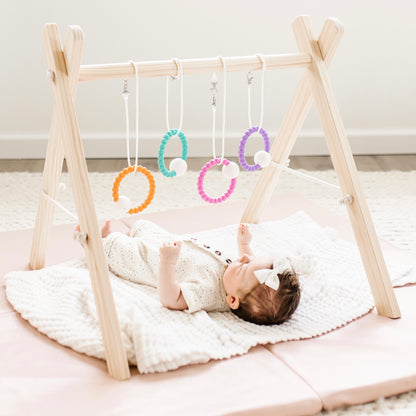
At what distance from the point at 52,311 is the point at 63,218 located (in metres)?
0.80

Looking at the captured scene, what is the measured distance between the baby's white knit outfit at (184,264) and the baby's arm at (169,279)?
2 centimetres

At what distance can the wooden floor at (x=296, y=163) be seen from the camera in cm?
271

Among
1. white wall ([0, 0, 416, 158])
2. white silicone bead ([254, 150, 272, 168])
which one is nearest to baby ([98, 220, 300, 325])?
white silicone bead ([254, 150, 272, 168])

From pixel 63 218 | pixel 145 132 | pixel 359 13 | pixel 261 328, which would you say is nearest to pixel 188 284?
pixel 261 328

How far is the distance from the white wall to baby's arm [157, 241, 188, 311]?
1505mm

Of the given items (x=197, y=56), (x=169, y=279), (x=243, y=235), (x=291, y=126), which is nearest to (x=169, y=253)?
(x=169, y=279)

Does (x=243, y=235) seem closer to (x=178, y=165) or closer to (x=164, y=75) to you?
(x=178, y=165)

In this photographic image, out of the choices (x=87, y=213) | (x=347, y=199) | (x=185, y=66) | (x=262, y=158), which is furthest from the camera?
(x=262, y=158)

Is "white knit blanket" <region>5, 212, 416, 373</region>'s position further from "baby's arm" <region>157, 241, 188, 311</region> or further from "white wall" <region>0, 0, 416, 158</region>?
"white wall" <region>0, 0, 416, 158</region>

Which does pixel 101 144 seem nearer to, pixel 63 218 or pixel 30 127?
pixel 30 127

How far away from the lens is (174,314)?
53.1 inches

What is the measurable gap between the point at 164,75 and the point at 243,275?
1.44ft

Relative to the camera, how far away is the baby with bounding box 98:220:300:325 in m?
1.31

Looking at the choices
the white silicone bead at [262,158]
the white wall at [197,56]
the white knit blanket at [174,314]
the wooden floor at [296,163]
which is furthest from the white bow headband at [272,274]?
the white wall at [197,56]
